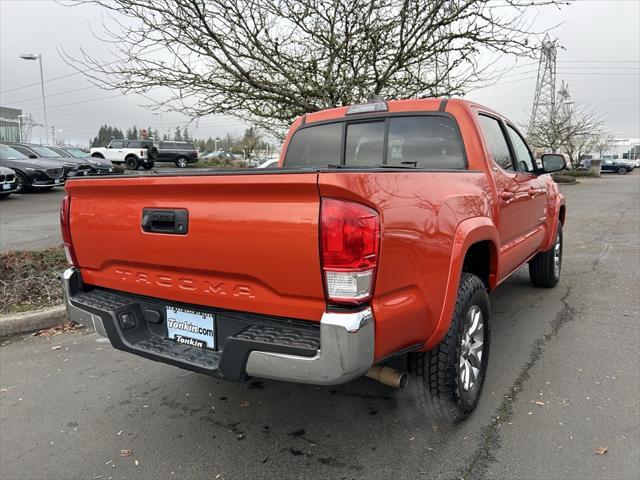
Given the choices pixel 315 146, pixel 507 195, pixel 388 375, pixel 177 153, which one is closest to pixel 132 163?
pixel 177 153

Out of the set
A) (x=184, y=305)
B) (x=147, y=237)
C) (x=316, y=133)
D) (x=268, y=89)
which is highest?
(x=268, y=89)

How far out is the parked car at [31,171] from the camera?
15398 millimetres

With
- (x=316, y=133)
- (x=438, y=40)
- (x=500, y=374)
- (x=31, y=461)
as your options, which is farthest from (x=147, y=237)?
(x=438, y=40)

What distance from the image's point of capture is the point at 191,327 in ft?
8.07

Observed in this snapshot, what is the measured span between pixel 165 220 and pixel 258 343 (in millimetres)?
810

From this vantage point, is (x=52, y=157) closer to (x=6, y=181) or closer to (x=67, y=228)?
(x=6, y=181)

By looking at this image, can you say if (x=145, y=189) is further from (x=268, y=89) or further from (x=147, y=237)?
(x=268, y=89)

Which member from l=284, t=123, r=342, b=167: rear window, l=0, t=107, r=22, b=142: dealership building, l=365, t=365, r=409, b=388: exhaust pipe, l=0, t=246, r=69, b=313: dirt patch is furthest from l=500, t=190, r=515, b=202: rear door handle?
l=0, t=107, r=22, b=142: dealership building

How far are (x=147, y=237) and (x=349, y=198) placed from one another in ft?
3.75

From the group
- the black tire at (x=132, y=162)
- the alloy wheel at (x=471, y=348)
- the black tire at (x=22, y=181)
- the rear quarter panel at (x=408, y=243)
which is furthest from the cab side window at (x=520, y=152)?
the black tire at (x=132, y=162)

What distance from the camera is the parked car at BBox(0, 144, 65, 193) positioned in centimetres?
1540

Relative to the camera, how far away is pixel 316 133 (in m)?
4.11

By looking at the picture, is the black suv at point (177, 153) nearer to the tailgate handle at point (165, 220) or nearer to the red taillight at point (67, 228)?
the red taillight at point (67, 228)

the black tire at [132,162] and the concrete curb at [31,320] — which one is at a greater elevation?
the black tire at [132,162]
